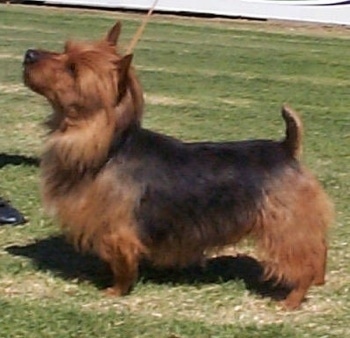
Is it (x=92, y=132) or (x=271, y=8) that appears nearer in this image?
(x=92, y=132)

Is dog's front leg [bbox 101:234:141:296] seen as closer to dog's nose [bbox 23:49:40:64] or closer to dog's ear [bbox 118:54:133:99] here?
dog's ear [bbox 118:54:133:99]

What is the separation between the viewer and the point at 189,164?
6.17m

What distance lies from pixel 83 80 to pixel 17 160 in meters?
4.24

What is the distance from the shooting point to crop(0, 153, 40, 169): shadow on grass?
978cm

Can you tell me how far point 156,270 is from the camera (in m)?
6.77

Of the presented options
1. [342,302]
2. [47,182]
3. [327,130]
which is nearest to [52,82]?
[47,182]

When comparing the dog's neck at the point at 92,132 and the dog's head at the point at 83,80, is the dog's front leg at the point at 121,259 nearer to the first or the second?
the dog's neck at the point at 92,132

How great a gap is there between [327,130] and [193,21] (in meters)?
18.6

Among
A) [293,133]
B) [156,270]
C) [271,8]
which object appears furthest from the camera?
[271,8]

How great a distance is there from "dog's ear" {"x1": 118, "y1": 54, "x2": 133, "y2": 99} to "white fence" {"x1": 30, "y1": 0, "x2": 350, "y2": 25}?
26.7m

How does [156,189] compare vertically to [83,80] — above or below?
below

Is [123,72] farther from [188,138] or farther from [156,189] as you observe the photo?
[188,138]

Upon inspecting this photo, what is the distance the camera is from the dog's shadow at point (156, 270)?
6.61 m

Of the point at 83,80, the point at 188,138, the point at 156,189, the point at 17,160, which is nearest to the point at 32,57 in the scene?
the point at 83,80
